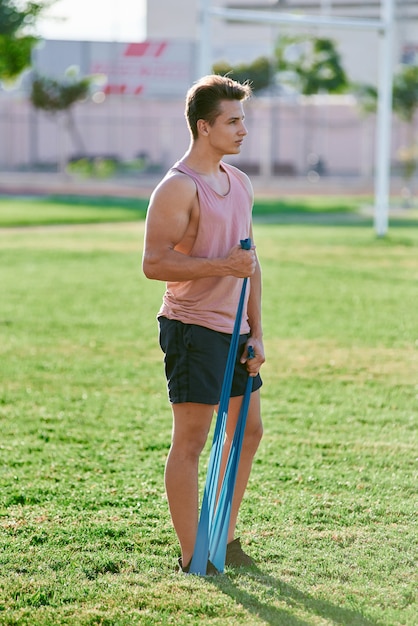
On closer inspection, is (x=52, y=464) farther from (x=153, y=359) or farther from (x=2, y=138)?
(x=2, y=138)

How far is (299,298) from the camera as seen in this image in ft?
40.0

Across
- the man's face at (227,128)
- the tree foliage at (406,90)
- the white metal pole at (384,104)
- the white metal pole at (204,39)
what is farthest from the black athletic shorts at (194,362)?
the tree foliage at (406,90)

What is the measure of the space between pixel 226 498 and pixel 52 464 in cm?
186

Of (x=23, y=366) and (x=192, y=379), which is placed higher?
(x=192, y=379)

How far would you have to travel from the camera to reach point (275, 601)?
3.87 meters

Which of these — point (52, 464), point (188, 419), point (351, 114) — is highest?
point (351, 114)

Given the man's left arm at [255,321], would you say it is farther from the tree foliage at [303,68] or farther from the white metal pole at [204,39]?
the tree foliage at [303,68]

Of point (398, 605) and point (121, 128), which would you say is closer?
point (398, 605)

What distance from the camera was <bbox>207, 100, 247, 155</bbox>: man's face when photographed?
3.96 meters

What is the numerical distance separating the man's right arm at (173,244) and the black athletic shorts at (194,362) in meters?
0.23

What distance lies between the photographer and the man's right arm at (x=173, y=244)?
3.88 metres

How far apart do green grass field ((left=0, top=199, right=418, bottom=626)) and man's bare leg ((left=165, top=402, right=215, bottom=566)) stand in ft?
0.60

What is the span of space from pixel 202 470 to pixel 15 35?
2273 centimetres

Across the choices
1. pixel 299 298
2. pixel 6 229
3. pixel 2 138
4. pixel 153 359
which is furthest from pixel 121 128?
pixel 153 359
